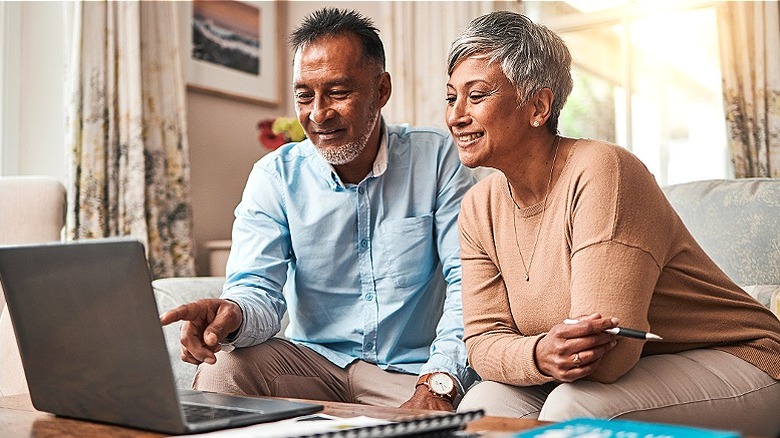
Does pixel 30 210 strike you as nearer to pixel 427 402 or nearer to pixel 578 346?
pixel 427 402

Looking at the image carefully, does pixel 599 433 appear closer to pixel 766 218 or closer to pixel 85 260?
pixel 85 260

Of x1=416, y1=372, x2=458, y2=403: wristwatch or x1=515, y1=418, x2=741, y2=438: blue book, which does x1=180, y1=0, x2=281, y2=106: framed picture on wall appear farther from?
x1=515, y1=418, x2=741, y2=438: blue book

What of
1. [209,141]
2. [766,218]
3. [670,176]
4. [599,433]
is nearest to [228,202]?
[209,141]

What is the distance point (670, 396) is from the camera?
1292mm

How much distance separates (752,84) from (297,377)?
7.80 feet

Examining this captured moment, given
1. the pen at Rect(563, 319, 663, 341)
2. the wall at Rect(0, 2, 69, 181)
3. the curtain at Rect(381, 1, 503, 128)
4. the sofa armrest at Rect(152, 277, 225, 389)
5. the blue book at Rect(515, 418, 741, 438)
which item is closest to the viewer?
the blue book at Rect(515, 418, 741, 438)

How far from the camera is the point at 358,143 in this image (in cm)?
187

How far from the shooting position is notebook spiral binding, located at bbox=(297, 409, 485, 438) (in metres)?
0.82

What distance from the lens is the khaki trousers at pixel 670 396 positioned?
126 centimetres

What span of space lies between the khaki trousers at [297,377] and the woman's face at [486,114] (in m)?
0.54

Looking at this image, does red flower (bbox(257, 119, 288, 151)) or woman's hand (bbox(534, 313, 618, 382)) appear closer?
woman's hand (bbox(534, 313, 618, 382))

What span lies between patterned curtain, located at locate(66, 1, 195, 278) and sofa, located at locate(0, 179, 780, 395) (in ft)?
3.38

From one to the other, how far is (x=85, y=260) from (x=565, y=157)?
0.84 metres

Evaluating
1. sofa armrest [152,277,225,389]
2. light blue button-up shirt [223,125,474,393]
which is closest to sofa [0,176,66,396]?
sofa armrest [152,277,225,389]
